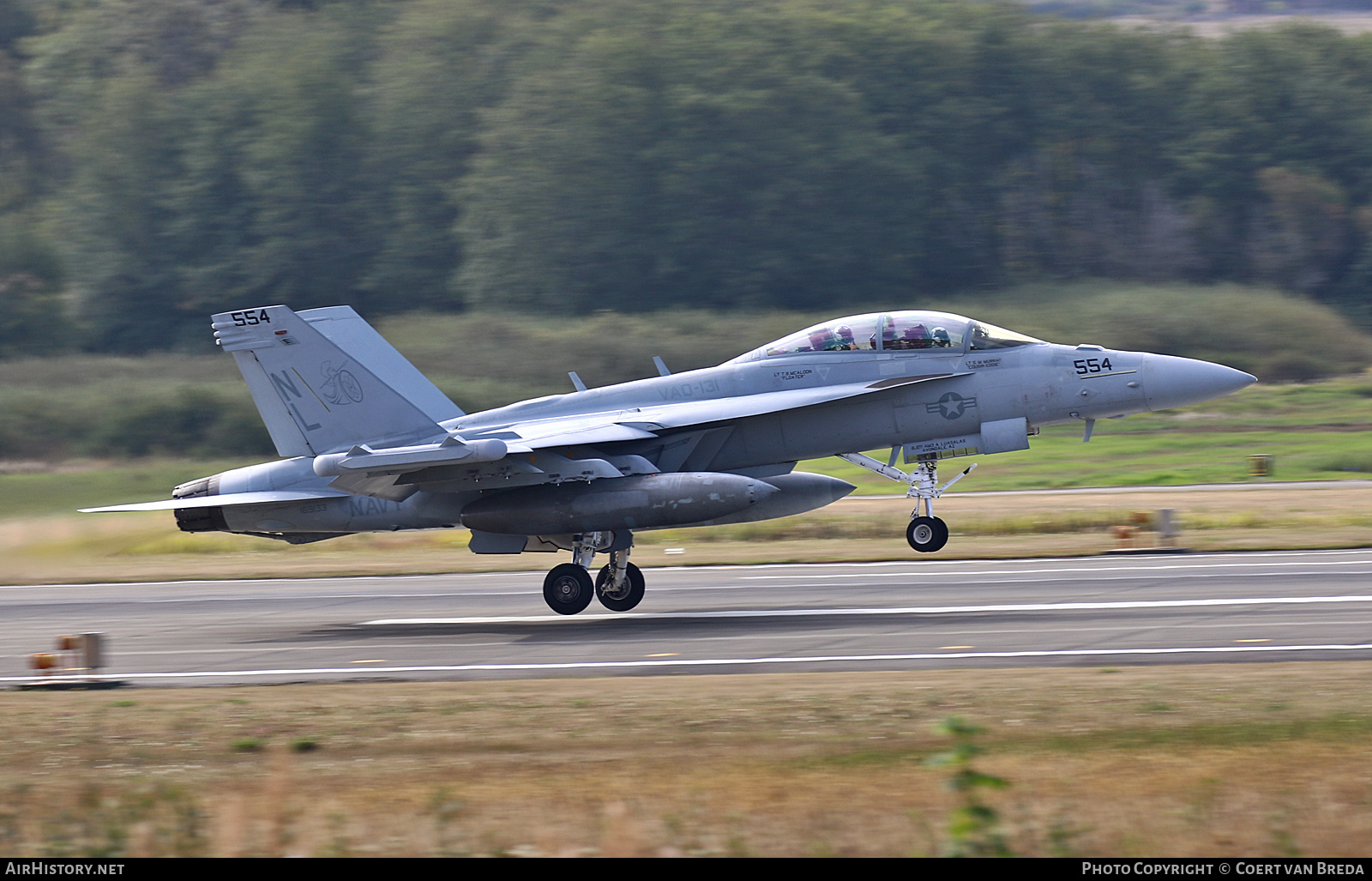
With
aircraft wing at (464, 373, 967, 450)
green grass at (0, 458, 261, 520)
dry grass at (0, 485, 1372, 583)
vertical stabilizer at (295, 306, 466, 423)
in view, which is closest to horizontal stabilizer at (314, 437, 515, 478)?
aircraft wing at (464, 373, 967, 450)

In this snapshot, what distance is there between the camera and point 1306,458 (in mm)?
38188

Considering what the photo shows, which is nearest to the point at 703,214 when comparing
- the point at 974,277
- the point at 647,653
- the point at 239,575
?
the point at 974,277

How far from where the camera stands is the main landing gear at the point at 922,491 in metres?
18.0

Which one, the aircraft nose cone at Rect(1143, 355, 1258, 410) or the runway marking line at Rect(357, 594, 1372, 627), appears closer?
the runway marking line at Rect(357, 594, 1372, 627)

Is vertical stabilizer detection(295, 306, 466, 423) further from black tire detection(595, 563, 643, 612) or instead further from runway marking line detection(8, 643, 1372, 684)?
runway marking line detection(8, 643, 1372, 684)

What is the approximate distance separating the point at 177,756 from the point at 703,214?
1977 inches

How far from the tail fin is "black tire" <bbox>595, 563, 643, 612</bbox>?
9.97 ft

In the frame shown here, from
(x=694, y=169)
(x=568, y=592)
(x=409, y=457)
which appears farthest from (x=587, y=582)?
(x=694, y=169)

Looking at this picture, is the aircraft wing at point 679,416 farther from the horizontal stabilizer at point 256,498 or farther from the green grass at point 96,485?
the green grass at point 96,485

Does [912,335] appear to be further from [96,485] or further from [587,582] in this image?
[96,485]

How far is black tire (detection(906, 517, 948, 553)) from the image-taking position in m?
18.0

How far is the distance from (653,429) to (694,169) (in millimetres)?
42324

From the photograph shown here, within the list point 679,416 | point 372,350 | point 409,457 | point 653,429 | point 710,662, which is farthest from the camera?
point 372,350

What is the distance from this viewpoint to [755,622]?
17.6 meters
